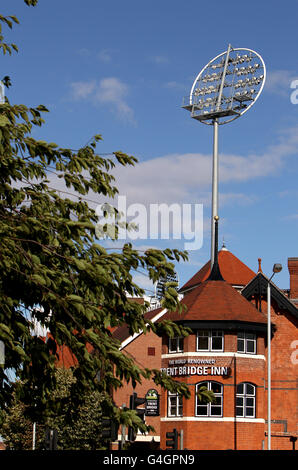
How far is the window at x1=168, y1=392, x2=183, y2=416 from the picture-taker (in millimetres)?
48938

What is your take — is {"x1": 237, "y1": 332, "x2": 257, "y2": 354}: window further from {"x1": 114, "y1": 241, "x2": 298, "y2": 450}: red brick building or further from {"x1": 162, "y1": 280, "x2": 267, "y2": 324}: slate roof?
{"x1": 162, "y1": 280, "x2": 267, "y2": 324}: slate roof

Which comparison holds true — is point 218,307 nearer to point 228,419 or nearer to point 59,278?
point 228,419

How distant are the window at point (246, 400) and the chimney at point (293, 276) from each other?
14973 millimetres

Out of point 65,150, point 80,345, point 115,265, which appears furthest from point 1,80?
point 80,345

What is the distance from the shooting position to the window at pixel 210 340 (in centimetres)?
4856

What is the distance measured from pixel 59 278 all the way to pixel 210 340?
38.6m

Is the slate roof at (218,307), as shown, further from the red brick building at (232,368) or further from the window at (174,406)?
the window at (174,406)

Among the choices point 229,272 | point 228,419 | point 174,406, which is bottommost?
point 228,419

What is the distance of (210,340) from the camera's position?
1917 inches

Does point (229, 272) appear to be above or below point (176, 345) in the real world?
above

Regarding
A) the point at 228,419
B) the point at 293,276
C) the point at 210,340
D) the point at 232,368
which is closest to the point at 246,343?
the point at 232,368

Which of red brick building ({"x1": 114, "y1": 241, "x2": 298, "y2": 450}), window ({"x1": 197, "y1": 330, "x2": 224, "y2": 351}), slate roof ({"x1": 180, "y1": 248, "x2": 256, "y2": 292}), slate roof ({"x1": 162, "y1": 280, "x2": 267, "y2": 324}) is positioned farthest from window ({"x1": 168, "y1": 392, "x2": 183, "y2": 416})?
slate roof ({"x1": 180, "y1": 248, "x2": 256, "y2": 292})

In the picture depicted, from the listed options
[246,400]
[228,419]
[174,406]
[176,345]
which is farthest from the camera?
[176,345]

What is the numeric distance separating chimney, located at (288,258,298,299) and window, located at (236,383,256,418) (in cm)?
1497
